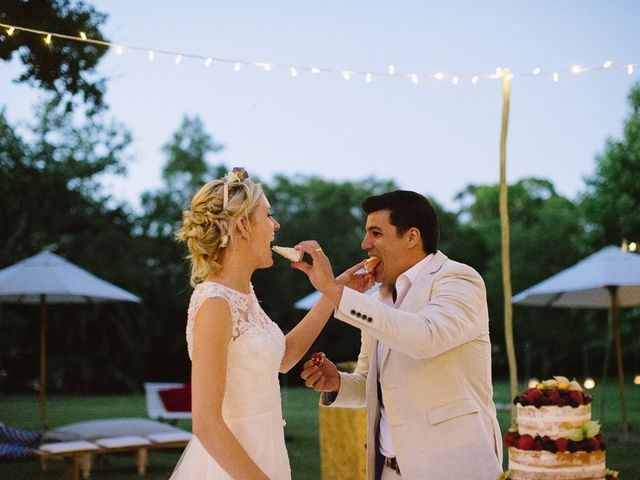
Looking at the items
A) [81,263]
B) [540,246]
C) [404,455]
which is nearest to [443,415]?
[404,455]

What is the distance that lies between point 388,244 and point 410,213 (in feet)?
0.53

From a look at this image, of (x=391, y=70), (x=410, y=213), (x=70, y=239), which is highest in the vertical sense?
(x=70, y=239)

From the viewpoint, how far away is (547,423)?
310 centimetres

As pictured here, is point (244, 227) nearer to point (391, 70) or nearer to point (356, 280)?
point (356, 280)

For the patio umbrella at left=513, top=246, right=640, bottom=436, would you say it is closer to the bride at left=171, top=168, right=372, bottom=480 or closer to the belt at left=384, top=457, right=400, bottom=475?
the belt at left=384, top=457, right=400, bottom=475

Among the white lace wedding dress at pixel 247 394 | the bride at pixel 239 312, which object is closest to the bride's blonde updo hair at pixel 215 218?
the bride at pixel 239 312

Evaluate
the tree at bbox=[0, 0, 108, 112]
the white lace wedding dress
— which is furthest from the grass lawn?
the white lace wedding dress

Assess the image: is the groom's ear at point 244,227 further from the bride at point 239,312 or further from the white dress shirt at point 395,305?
the white dress shirt at point 395,305

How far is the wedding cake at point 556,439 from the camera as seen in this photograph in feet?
10.0

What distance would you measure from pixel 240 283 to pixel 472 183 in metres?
59.1

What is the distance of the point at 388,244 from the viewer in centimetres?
393

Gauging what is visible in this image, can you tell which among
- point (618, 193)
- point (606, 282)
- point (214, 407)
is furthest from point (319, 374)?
point (618, 193)

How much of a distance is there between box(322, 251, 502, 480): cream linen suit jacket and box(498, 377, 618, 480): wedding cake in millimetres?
424

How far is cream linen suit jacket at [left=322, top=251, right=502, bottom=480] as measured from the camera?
11.6 ft
